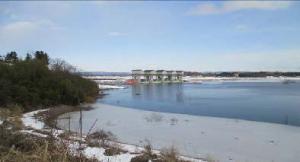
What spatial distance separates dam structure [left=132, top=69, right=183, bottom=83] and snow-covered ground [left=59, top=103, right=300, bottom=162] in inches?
3219

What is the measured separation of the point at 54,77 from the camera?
32.7 m

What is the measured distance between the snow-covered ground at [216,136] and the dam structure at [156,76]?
268ft

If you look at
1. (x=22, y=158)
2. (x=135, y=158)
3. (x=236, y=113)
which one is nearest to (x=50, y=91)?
(x=236, y=113)

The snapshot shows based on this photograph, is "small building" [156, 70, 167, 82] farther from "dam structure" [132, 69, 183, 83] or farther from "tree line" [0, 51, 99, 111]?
"tree line" [0, 51, 99, 111]

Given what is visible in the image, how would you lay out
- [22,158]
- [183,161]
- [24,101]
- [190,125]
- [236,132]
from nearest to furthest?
[22,158], [183,161], [236,132], [190,125], [24,101]

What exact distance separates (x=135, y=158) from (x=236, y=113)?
47.9ft

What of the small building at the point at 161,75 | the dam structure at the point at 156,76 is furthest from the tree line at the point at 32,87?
the small building at the point at 161,75

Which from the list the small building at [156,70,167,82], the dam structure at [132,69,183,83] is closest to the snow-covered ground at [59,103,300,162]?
the dam structure at [132,69,183,83]

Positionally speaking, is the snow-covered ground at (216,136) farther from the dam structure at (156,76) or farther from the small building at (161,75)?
the small building at (161,75)

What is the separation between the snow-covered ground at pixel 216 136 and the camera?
1228 centimetres

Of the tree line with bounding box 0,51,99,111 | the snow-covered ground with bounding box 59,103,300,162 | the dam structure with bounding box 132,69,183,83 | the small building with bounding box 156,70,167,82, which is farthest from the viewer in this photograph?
the small building with bounding box 156,70,167,82

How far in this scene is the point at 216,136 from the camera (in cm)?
1552

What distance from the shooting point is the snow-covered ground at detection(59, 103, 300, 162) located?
12.3 metres

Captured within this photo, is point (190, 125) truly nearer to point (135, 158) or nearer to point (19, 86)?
point (135, 158)
